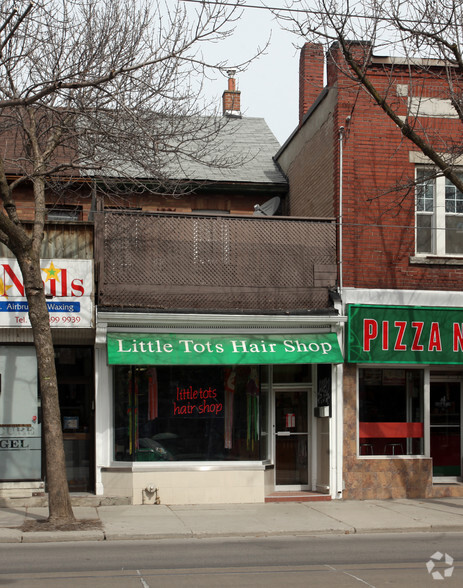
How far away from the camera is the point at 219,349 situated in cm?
1516

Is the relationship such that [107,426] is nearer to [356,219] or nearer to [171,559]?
[171,559]

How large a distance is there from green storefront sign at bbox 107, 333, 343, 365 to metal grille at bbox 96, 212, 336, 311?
0.62m

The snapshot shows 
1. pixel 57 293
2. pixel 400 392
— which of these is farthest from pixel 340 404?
pixel 57 293

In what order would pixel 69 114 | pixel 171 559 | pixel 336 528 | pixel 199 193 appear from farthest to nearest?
pixel 199 193 < pixel 69 114 < pixel 336 528 < pixel 171 559

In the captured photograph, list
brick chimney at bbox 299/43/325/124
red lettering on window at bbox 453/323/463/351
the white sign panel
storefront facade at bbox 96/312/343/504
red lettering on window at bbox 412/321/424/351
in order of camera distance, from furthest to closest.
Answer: brick chimney at bbox 299/43/325/124
red lettering on window at bbox 453/323/463/351
red lettering on window at bbox 412/321/424/351
storefront facade at bbox 96/312/343/504
the white sign panel

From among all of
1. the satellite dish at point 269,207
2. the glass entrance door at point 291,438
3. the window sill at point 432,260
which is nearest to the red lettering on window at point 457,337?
the window sill at point 432,260

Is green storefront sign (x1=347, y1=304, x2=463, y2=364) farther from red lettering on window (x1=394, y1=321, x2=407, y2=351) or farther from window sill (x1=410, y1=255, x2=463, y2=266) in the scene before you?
window sill (x1=410, y1=255, x2=463, y2=266)

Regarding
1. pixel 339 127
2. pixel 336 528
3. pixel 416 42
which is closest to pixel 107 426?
pixel 336 528

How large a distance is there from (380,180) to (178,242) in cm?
425

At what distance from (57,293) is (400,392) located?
278 inches

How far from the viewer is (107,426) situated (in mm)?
15070

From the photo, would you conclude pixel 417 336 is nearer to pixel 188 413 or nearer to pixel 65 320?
pixel 188 413

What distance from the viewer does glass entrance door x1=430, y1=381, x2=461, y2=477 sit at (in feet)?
54.3

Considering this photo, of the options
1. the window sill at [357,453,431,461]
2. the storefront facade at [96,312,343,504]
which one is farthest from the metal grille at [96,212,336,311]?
the window sill at [357,453,431,461]
